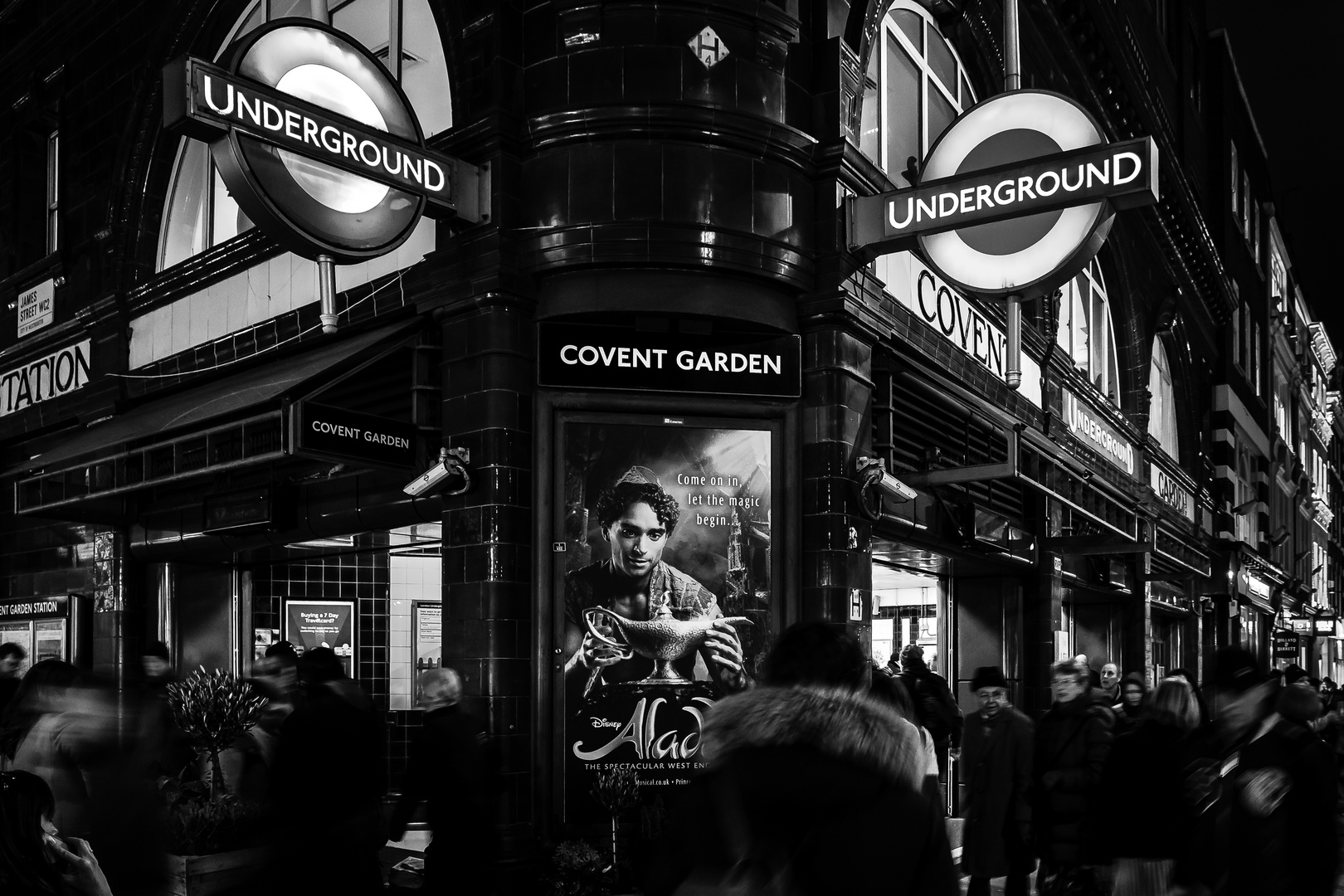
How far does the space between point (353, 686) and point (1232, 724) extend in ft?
13.2

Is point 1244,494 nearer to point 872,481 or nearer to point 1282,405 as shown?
point 1282,405

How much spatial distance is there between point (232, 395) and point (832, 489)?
219 inches

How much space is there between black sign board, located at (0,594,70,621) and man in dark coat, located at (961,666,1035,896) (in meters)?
11.6

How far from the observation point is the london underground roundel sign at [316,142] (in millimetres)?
8203

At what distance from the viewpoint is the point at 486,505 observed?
9844mm

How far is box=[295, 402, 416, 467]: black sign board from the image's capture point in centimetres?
948

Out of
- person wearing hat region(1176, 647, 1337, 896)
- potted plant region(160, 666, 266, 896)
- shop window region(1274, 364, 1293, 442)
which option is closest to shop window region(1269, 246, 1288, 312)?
shop window region(1274, 364, 1293, 442)

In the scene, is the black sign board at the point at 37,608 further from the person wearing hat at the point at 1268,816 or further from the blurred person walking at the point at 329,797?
the person wearing hat at the point at 1268,816

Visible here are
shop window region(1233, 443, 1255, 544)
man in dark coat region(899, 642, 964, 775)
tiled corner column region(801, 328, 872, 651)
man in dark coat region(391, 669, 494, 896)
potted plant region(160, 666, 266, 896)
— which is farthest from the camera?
shop window region(1233, 443, 1255, 544)

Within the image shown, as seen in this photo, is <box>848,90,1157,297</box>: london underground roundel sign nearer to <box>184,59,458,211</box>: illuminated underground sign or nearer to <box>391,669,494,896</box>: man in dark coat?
<box>184,59,458,211</box>: illuminated underground sign

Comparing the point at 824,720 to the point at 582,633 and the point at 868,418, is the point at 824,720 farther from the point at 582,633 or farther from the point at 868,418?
the point at 868,418

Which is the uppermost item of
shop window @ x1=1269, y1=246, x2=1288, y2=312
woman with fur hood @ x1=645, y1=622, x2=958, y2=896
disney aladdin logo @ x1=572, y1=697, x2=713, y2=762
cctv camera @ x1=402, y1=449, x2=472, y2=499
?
shop window @ x1=1269, y1=246, x2=1288, y2=312

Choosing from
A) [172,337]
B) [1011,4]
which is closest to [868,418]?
[1011,4]

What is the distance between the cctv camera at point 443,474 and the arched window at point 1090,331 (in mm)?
11588
